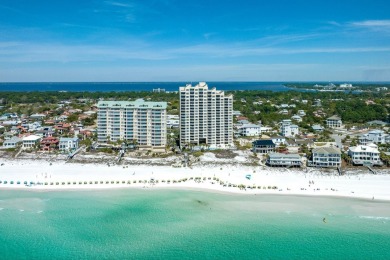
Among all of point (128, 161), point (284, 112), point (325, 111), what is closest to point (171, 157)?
point (128, 161)

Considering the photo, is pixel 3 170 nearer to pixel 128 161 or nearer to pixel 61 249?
pixel 128 161

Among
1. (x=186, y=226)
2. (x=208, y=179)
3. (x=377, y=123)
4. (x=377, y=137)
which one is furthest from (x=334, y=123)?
(x=186, y=226)

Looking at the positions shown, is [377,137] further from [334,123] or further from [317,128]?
[334,123]

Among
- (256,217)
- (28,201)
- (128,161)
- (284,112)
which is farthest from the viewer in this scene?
(284,112)

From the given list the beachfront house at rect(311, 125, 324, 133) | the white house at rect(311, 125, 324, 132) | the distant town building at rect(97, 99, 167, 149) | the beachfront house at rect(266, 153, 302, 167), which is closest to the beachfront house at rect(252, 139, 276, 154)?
the beachfront house at rect(266, 153, 302, 167)

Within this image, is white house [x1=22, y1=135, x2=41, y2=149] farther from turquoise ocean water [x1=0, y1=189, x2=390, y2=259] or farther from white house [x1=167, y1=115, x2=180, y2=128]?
white house [x1=167, y1=115, x2=180, y2=128]

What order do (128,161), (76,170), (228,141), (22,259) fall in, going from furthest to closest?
(228,141), (128,161), (76,170), (22,259)

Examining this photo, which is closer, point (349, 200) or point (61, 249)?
point (61, 249)

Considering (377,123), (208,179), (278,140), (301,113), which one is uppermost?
(301,113)
